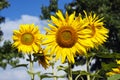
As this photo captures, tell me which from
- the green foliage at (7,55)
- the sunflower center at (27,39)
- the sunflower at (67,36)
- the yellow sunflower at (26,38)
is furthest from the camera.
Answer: the green foliage at (7,55)

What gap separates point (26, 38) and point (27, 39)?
3 centimetres

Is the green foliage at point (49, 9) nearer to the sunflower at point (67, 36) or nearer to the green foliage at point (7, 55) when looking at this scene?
the green foliage at point (7, 55)

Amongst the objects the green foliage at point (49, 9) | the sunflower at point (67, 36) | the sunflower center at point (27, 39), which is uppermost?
the green foliage at point (49, 9)

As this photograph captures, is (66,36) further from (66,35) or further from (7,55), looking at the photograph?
(7,55)

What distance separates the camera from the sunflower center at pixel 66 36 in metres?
3.42

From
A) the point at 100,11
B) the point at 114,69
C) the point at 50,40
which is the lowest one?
the point at 114,69

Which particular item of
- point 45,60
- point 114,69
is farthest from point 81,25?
point 45,60

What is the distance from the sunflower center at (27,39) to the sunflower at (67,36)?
2108 mm

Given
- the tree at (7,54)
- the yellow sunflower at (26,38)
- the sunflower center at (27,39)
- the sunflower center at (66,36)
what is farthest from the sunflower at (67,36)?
the tree at (7,54)

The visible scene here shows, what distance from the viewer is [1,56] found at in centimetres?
3003

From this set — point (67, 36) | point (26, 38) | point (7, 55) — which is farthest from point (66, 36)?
point (7, 55)

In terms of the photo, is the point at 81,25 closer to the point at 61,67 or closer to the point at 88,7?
the point at 61,67

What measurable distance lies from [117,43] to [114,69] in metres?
31.0

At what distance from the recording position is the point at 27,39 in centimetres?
564
